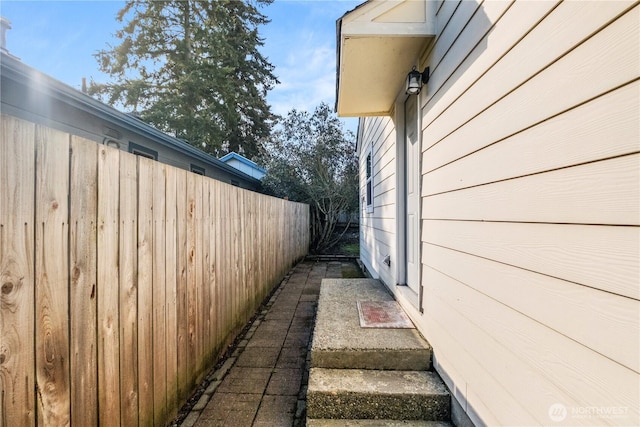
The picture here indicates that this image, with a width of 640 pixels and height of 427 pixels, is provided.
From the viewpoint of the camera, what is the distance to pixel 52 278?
123 cm

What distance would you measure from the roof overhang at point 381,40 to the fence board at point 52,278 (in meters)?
1.96

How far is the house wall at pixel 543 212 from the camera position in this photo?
0.88 meters

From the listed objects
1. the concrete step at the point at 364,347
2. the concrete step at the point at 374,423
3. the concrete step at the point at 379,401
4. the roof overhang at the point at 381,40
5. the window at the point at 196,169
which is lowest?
the concrete step at the point at 374,423

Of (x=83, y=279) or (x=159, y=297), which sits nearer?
(x=83, y=279)

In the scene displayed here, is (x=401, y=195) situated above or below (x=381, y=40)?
below

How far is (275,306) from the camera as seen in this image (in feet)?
15.6

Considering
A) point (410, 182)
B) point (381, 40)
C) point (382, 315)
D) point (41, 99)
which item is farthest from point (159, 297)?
point (41, 99)

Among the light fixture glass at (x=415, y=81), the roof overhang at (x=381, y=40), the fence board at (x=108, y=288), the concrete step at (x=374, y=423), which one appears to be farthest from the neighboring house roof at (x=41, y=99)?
the concrete step at (x=374, y=423)

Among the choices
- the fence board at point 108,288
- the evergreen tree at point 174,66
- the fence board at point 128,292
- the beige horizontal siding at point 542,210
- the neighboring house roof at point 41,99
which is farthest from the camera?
the evergreen tree at point 174,66

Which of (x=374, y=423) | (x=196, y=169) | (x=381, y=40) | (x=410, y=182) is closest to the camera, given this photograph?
(x=374, y=423)

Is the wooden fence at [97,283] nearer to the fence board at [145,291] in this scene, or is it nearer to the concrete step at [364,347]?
the fence board at [145,291]

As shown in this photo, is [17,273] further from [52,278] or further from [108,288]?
[108,288]

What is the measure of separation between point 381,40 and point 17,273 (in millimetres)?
2554

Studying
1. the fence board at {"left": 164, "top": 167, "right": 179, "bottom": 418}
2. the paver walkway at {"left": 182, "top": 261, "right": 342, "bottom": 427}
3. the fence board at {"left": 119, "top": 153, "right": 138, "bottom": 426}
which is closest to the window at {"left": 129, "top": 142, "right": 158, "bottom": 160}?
the paver walkway at {"left": 182, "top": 261, "right": 342, "bottom": 427}
